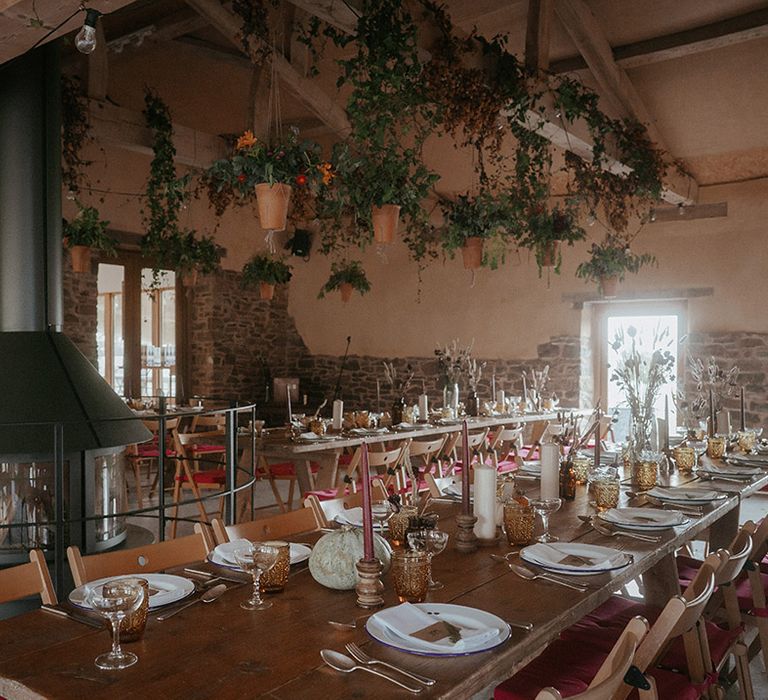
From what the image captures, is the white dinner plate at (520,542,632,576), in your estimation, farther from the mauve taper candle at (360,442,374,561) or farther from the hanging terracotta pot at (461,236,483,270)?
the hanging terracotta pot at (461,236,483,270)

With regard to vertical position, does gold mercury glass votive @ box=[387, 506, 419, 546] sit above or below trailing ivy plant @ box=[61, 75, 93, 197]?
below

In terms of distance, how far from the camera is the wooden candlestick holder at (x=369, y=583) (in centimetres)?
190

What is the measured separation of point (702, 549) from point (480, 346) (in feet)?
17.9

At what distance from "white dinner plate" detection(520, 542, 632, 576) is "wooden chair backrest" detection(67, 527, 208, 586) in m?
1.07

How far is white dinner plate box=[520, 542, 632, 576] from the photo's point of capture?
7.19 feet

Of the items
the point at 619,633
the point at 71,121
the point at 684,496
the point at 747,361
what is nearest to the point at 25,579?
the point at 619,633

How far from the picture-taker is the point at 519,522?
2.47 meters

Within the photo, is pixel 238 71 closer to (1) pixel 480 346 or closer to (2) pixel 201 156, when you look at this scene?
(2) pixel 201 156

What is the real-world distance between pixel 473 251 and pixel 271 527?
4373mm

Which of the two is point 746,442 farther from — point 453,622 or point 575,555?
point 453,622

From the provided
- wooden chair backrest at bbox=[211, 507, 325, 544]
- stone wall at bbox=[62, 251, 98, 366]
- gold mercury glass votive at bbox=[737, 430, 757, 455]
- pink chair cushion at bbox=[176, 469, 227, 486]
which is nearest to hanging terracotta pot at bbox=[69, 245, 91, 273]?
stone wall at bbox=[62, 251, 98, 366]

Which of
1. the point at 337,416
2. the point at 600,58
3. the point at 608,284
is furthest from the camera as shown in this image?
the point at 608,284

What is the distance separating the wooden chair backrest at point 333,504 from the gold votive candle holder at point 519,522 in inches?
27.9

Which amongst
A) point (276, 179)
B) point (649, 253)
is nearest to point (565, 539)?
point (276, 179)
